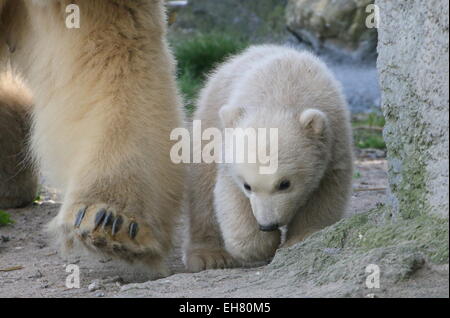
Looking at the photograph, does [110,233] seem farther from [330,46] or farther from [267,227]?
[330,46]

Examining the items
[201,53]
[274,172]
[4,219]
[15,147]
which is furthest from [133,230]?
[201,53]

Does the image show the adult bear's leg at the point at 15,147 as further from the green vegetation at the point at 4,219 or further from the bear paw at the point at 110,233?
the bear paw at the point at 110,233

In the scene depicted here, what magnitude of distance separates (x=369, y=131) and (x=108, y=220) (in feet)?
17.8

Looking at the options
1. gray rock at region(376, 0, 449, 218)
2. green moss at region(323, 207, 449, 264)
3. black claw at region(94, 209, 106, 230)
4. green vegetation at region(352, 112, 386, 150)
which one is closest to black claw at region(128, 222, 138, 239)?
black claw at region(94, 209, 106, 230)

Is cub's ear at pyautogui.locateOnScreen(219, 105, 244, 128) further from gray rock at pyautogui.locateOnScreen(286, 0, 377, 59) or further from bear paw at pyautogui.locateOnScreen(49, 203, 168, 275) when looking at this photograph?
gray rock at pyautogui.locateOnScreen(286, 0, 377, 59)

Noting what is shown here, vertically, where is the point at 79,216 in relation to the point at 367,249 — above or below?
above

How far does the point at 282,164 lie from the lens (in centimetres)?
352

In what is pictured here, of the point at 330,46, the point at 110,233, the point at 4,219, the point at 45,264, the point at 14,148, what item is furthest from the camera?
the point at 330,46

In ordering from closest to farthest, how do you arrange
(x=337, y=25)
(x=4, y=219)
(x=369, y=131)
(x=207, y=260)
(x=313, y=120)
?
(x=313, y=120)
(x=207, y=260)
(x=4, y=219)
(x=369, y=131)
(x=337, y=25)

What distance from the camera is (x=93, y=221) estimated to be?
3508 mm

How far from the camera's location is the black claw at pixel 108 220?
11.5 ft

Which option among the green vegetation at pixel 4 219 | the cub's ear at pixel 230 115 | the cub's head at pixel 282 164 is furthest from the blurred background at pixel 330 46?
the cub's head at pixel 282 164

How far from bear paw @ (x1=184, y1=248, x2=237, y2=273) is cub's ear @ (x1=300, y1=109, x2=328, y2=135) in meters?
0.83

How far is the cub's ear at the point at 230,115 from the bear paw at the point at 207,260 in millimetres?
660
